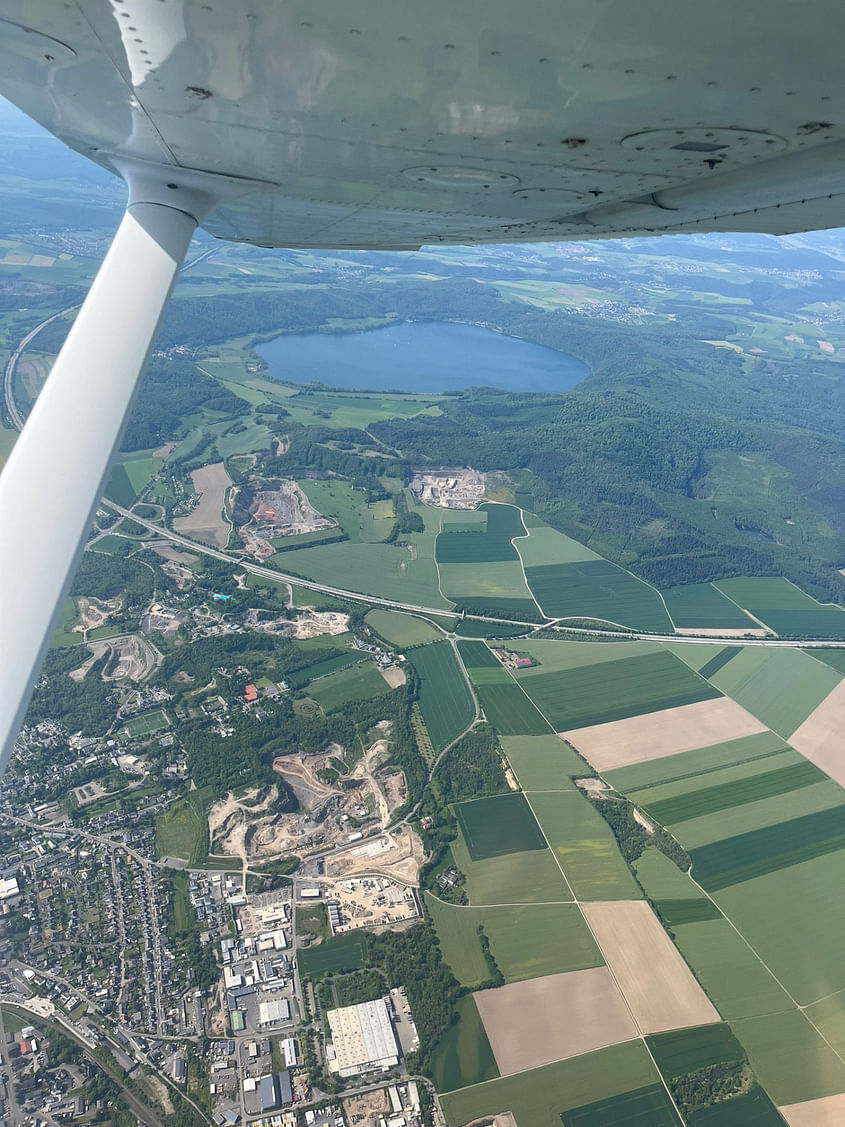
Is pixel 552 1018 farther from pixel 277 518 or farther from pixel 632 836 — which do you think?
pixel 277 518

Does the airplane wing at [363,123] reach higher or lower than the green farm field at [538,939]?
higher

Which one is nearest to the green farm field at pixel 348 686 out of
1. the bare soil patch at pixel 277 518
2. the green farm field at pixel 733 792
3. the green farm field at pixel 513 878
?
the green farm field at pixel 513 878

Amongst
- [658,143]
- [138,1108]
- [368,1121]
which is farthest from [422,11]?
[138,1108]

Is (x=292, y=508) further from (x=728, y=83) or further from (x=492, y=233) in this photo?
(x=728, y=83)

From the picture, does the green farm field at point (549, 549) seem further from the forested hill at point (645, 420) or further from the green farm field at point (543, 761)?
the green farm field at point (543, 761)

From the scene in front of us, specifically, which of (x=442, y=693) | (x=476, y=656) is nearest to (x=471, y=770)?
(x=442, y=693)
